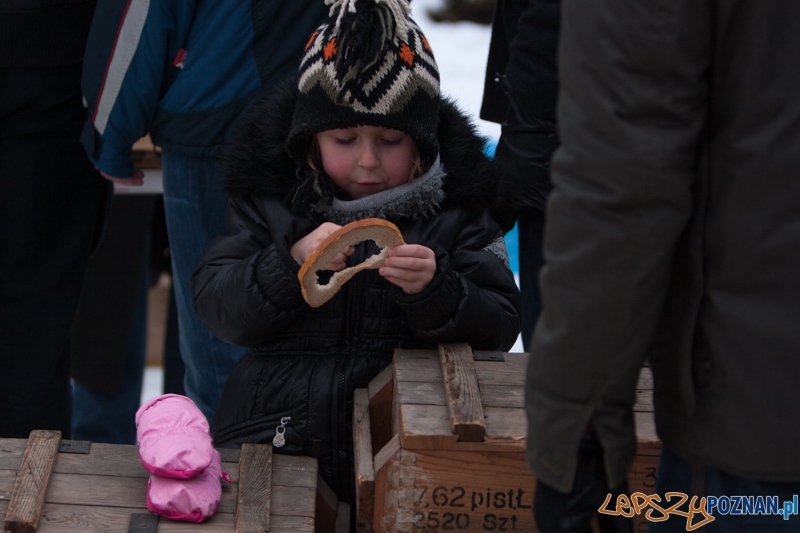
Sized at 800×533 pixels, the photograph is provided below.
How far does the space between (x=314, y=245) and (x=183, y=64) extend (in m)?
0.90

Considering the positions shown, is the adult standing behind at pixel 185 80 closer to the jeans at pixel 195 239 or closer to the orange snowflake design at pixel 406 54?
the jeans at pixel 195 239

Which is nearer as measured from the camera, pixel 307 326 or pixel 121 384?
pixel 307 326

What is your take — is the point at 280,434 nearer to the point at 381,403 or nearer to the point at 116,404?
the point at 381,403

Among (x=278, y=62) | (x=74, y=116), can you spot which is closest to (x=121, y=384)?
(x=74, y=116)

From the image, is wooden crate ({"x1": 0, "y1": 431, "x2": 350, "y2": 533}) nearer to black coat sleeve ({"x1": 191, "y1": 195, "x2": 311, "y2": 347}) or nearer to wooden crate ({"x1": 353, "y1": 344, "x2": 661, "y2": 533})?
wooden crate ({"x1": 353, "y1": 344, "x2": 661, "y2": 533})

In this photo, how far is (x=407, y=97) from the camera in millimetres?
1919

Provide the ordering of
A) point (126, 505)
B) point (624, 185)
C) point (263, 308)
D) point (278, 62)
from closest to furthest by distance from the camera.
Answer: point (624, 185)
point (126, 505)
point (263, 308)
point (278, 62)

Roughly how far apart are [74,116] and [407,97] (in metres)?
1.27

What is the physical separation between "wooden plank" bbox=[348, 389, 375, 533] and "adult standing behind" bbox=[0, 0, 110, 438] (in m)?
1.32

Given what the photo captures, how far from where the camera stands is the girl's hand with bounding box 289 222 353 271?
183 cm

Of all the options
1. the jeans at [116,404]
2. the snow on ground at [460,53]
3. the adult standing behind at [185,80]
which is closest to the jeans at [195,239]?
the adult standing behind at [185,80]

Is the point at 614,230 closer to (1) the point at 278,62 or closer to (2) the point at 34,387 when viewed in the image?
(1) the point at 278,62

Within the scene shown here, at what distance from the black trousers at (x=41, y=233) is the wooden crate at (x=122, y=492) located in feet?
2.95

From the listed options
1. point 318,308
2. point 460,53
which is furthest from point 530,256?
point 460,53
